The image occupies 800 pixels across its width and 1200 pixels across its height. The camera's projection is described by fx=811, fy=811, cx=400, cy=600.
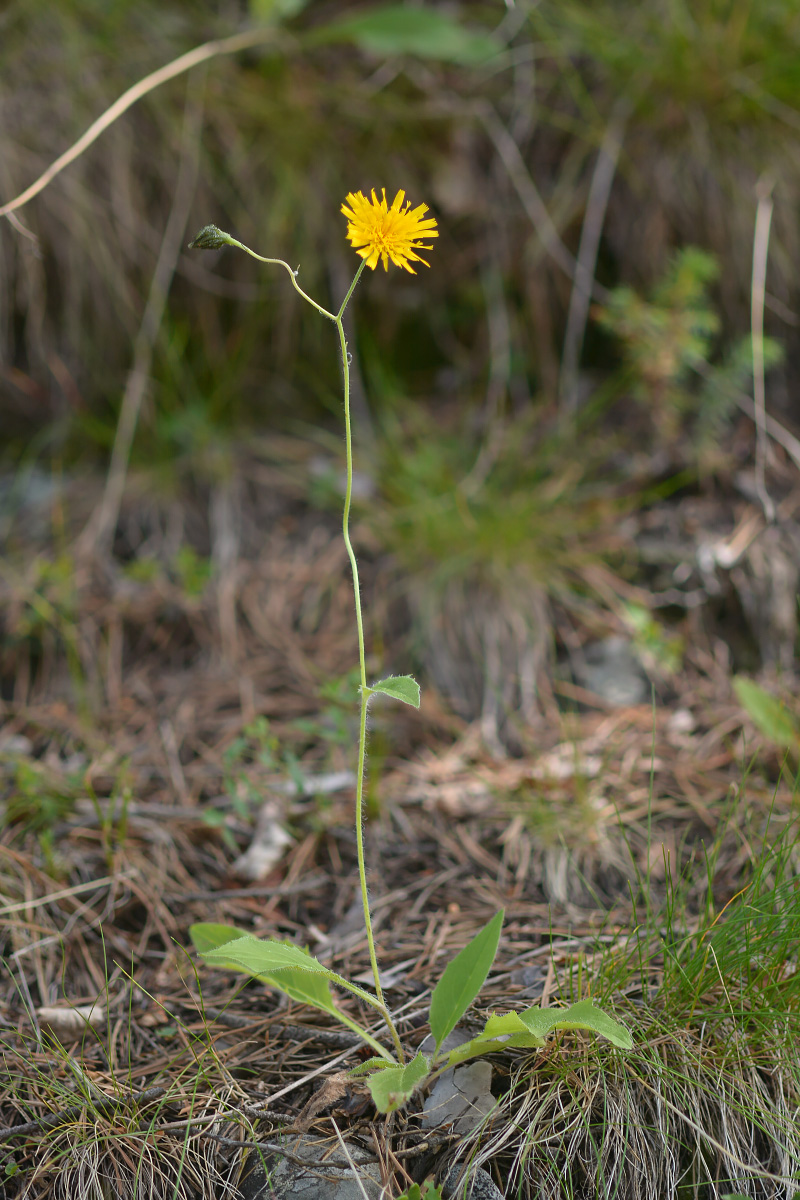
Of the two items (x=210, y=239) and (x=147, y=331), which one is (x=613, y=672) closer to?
(x=210, y=239)

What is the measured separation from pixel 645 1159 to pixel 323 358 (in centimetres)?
234

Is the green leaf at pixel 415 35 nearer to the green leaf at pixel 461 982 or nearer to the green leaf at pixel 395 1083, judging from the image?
the green leaf at pixel 461 982

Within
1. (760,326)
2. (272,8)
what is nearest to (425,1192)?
(760,326)

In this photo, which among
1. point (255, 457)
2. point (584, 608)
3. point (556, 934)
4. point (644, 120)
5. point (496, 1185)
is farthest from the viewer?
point (255, 457)

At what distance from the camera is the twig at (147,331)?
2312 millimetres

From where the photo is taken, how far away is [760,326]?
80.1 inches

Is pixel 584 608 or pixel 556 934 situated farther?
pixel 584 608

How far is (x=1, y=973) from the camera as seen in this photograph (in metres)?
1.27

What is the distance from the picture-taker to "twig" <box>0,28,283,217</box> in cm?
162

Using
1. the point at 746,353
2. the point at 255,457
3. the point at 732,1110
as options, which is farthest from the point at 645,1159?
the point at 255,457

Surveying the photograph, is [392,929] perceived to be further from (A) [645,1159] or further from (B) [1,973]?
(B) [1,973]

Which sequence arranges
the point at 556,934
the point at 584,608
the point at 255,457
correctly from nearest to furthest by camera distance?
the point at 556,934 < the point at 584,608 < the point at 255,457

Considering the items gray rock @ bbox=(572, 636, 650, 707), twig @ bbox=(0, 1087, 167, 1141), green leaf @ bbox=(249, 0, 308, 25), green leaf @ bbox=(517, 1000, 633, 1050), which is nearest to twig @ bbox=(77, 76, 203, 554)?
green leaf @ bbox=(249, 0, 308, 25)

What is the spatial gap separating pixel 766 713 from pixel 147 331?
196cm
